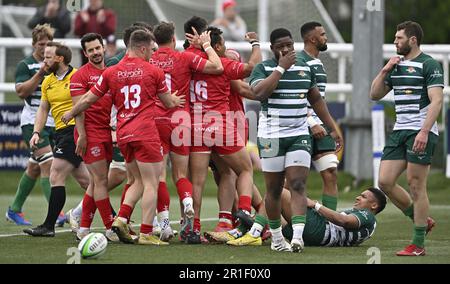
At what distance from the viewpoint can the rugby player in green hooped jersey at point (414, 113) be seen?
1165cm

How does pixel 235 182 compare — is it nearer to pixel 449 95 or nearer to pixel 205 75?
pixel 205 75

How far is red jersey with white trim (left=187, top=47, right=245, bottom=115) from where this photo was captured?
43.0ft

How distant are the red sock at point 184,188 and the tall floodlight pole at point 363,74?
25.3 feet

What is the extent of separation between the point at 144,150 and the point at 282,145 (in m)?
1.52

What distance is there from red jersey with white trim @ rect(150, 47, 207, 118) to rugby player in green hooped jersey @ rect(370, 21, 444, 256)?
2.20 m

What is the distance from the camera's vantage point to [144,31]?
12359mm

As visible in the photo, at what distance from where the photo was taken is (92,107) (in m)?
12.8

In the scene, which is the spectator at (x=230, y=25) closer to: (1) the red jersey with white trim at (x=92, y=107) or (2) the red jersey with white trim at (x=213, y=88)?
(2) the red jersey with white trim at (x=213, y=88)

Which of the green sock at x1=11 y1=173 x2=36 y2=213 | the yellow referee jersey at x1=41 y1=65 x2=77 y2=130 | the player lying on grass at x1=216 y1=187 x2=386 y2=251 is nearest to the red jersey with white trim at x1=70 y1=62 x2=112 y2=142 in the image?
the yellow referee jersey at x1=41 y1=65 x2=77 y2=130

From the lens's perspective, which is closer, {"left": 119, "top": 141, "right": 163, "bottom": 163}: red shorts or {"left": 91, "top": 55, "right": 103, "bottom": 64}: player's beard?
{"left": 119, "top": 141, "right": 163, "bottom": 163}: red shorts

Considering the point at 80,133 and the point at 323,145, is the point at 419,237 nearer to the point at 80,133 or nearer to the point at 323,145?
the point at 323,145

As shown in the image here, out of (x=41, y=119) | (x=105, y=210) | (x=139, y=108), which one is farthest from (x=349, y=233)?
(x=41, y=119)

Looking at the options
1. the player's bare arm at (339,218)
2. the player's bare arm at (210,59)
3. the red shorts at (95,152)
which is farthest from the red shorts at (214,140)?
the player's bare arm at (339,218)

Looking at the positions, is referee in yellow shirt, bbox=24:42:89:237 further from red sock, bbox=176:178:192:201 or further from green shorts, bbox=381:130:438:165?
green shorts, bbox=381:130:438:165
